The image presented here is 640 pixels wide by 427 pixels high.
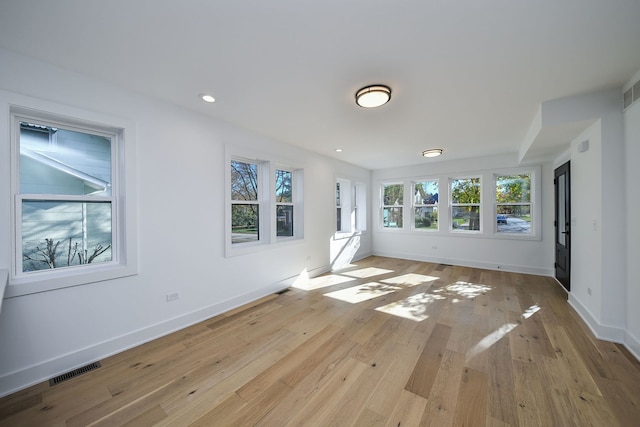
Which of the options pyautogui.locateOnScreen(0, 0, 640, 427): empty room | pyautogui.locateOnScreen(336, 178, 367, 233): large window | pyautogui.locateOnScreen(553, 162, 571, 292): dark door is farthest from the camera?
pyautogui.locateOnScreen(336, 178, 367, 233): large window

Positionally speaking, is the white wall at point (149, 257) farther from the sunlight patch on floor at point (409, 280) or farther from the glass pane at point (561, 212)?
the glass pane at point (561, 212)

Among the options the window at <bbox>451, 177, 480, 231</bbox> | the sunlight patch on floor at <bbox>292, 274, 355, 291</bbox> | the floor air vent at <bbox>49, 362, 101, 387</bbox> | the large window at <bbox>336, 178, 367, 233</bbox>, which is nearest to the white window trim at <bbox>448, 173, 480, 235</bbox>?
the window at <bbox>451, 177, 480, 231</bbox>

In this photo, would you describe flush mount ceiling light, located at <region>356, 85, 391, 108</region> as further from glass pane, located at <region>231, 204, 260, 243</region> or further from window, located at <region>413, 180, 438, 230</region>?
window, located at <region>413, 180, 438, 230</region>

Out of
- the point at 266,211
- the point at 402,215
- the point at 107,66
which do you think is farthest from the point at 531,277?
the point at 107,66

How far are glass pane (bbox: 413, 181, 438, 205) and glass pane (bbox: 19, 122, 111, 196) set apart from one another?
6202mm

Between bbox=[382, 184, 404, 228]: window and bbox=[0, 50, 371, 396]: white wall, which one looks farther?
bbox=[382, 184, 404, 228]: window

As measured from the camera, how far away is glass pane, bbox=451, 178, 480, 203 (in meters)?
5.60

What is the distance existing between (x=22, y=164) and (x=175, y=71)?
148 cm

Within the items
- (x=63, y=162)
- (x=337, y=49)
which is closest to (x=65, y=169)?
(x=63, y=162)

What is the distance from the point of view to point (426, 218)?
20.7ft

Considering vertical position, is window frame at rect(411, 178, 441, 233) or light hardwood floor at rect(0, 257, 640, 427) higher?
window frame at rect(411, 178, 441, 233)

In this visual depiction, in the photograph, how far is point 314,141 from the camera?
4109 mm

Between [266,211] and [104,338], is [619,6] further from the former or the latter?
[104,338]

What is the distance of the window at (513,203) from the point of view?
509 centimetres
